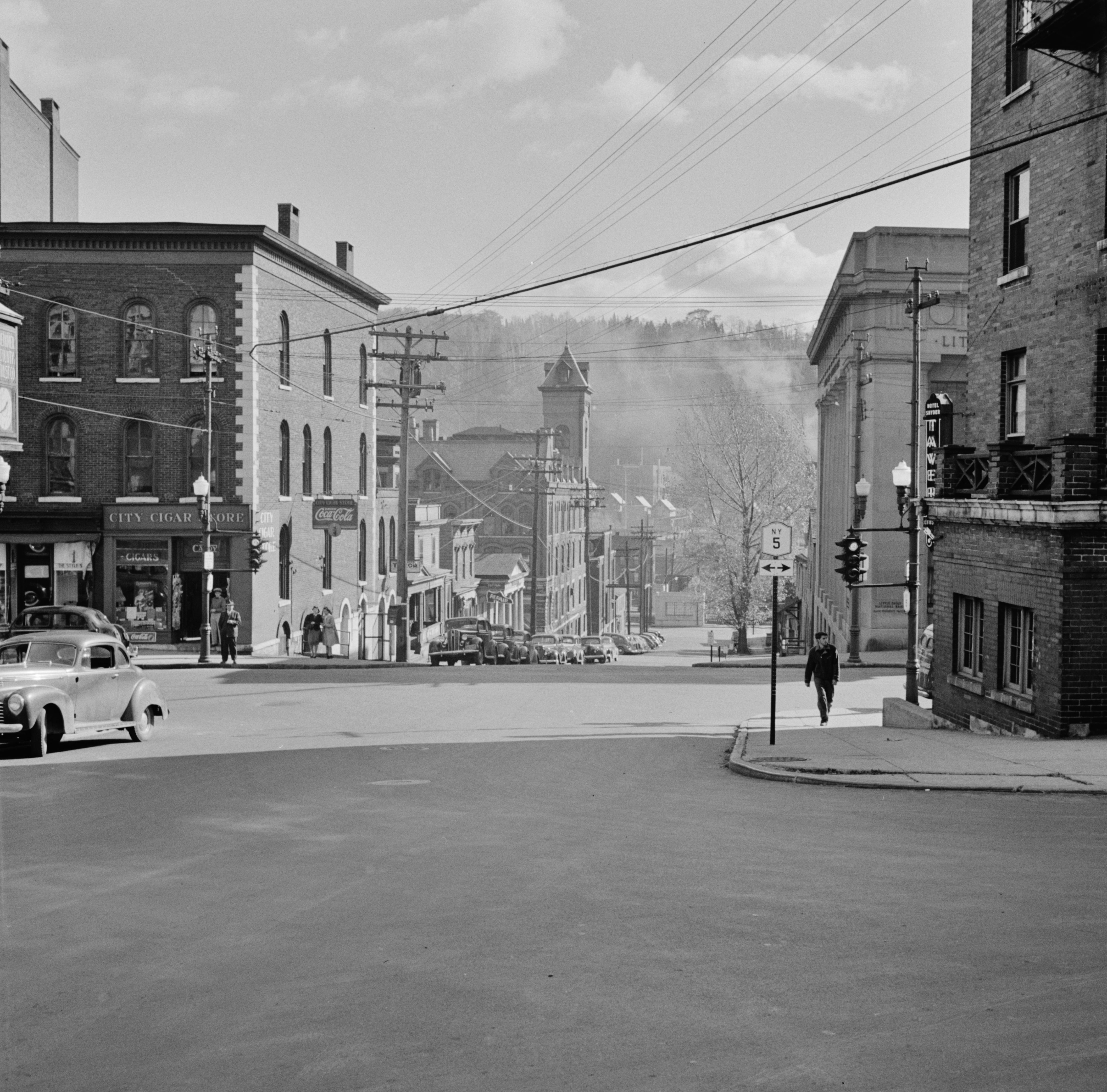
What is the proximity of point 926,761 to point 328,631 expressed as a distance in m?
31.2

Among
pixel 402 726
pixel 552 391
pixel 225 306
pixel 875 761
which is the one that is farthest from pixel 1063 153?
pixel 552 391

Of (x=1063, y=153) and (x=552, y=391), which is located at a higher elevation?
(x=552, y=391)

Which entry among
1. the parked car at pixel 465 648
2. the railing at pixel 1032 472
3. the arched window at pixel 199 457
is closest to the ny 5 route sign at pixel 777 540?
the railing at pixel 1032 472

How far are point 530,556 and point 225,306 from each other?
5882 cm

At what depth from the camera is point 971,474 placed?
67.7ft

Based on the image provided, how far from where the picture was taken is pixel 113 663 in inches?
750

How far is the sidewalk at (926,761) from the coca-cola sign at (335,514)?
2551 centimetres

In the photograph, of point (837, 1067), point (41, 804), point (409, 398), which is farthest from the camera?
point (409, 398)

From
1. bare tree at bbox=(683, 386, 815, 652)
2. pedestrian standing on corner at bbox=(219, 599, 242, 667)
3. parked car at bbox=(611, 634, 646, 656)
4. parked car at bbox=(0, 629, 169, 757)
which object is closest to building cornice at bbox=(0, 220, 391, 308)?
pedestrian standing on corner at bbox=(219, 599, 242, 667)

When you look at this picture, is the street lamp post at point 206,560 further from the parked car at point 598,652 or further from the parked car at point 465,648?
the parked car at point 598,652

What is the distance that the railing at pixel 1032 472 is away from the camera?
58.9 ft

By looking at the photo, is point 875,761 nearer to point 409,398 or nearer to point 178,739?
point 178,739

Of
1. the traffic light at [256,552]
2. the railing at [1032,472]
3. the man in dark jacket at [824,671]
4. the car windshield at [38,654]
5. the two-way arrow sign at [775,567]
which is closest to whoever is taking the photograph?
the two-way arrow sign at [775,567]

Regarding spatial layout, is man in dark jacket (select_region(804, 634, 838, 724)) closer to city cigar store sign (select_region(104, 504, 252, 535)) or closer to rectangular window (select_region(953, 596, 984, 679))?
rectangular window (select_region(953, 596, 984, 679))
